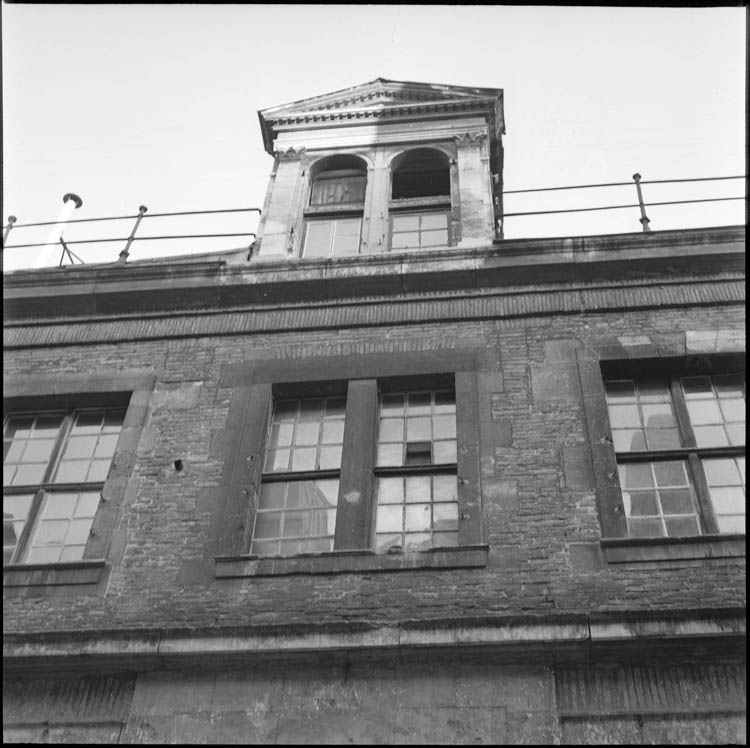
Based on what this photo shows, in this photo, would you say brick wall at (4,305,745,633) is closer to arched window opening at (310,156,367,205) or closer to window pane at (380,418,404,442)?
window pane at (380,418,404,442)

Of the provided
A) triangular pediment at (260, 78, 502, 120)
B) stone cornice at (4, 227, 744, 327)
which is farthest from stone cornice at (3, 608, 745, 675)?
triangular pediment at (260, 78, 502, 120)

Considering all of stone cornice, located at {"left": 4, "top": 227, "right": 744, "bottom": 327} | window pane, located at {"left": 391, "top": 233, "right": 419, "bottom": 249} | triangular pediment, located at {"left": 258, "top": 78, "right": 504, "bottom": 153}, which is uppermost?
triangular pediment, located at {"left": 258, "top": 78, "right": 504, "bottom": 153}

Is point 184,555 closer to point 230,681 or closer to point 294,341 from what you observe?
point 230,681

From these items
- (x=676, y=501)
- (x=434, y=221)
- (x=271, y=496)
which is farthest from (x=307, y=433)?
(x=434, y=221)

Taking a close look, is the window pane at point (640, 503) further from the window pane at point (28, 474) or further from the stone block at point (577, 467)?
the window pane at point (28, 474)

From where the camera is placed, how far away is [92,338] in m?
10.9

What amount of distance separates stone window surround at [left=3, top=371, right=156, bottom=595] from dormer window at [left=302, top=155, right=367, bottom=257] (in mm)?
3281

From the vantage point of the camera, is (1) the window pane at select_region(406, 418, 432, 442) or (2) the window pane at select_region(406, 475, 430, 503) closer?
(2) the window pane at select_region(406, 475, 430, 503)

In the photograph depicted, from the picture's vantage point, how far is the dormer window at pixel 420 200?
12.1 meters

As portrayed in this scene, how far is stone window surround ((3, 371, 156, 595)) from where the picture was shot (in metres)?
8.21

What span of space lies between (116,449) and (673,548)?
5574mm

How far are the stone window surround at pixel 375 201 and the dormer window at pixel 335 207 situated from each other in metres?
0.03

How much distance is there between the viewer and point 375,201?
12469 millimetres

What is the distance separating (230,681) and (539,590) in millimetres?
2650
